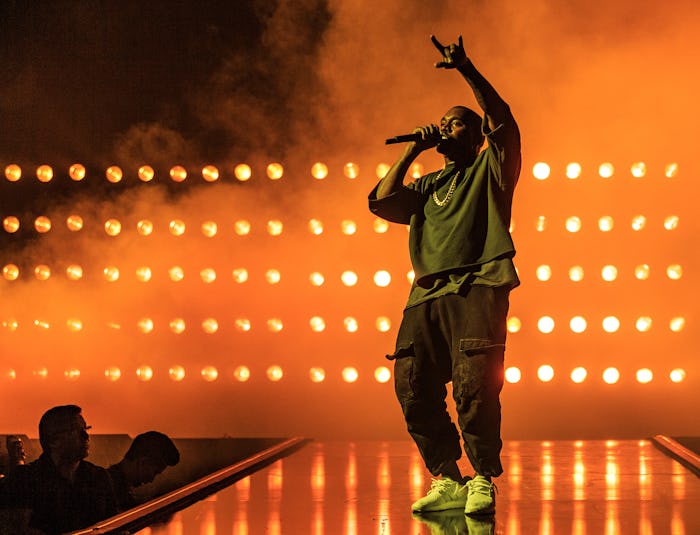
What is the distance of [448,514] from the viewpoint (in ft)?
7.92

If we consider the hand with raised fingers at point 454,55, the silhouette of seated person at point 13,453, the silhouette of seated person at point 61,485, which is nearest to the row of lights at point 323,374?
the silhouette of seated person at point 13,453

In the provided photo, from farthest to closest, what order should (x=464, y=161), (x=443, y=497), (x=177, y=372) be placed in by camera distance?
(x=177, y=372), (x=464, y=161), (x=443, y=497)

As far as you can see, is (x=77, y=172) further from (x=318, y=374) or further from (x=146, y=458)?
(x=146, y=458)

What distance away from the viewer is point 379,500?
8.82 ft

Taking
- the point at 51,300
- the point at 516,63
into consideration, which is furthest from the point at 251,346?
the point at 516,63

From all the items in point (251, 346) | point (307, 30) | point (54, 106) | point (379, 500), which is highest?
point (307, 30)

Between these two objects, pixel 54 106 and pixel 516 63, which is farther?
pixel 54 106

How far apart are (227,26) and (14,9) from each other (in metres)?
1.27

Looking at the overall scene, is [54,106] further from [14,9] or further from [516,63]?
[516,63]

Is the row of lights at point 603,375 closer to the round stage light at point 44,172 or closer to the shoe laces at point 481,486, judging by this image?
the round stage light at point 44,172

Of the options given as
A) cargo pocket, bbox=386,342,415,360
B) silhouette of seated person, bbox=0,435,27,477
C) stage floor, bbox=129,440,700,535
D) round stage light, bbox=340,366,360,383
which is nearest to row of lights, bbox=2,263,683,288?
round stage light, bbox=340,366,360,383

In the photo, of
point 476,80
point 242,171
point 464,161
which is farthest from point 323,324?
point 476,80

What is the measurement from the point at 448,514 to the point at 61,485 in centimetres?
102

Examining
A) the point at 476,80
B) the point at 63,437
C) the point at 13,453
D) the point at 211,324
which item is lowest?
the point at 13,453
